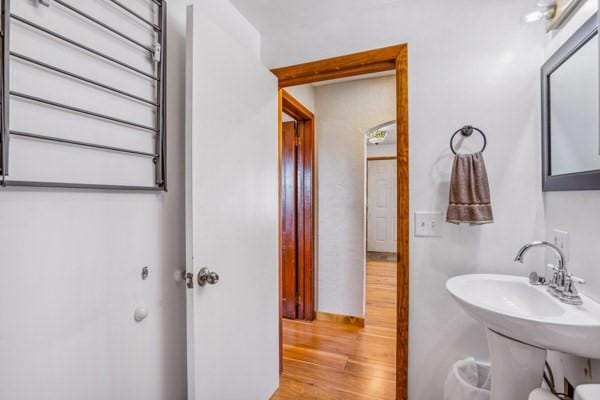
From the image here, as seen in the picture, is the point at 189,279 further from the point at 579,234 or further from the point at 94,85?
the point at 579,234

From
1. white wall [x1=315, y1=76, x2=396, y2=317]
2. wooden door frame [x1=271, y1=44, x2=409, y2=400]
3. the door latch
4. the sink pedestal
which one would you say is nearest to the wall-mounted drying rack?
the door latch

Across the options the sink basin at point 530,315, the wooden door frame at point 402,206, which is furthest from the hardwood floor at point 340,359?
the sink basin at point 530,315

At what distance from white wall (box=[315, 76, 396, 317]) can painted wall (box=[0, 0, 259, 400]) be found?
1.70 meters

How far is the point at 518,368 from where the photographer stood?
1.03m

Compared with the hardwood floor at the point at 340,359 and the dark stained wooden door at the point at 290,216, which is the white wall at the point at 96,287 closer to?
the hardwood floor at the point at 340,359

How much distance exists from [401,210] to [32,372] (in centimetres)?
152

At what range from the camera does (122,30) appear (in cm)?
98

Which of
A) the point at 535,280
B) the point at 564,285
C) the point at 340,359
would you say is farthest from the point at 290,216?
the point at 564,285

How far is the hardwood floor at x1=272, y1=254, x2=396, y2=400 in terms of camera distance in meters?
1.73

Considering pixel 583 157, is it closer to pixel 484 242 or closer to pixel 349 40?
pixel 484 242

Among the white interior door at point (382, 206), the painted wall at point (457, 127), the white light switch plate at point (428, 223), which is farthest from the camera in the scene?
the white interior door at point (382, 206)

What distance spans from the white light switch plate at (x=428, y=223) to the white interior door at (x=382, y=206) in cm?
408

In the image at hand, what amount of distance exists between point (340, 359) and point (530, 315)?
1.44 meters

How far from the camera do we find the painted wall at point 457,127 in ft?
4.31
